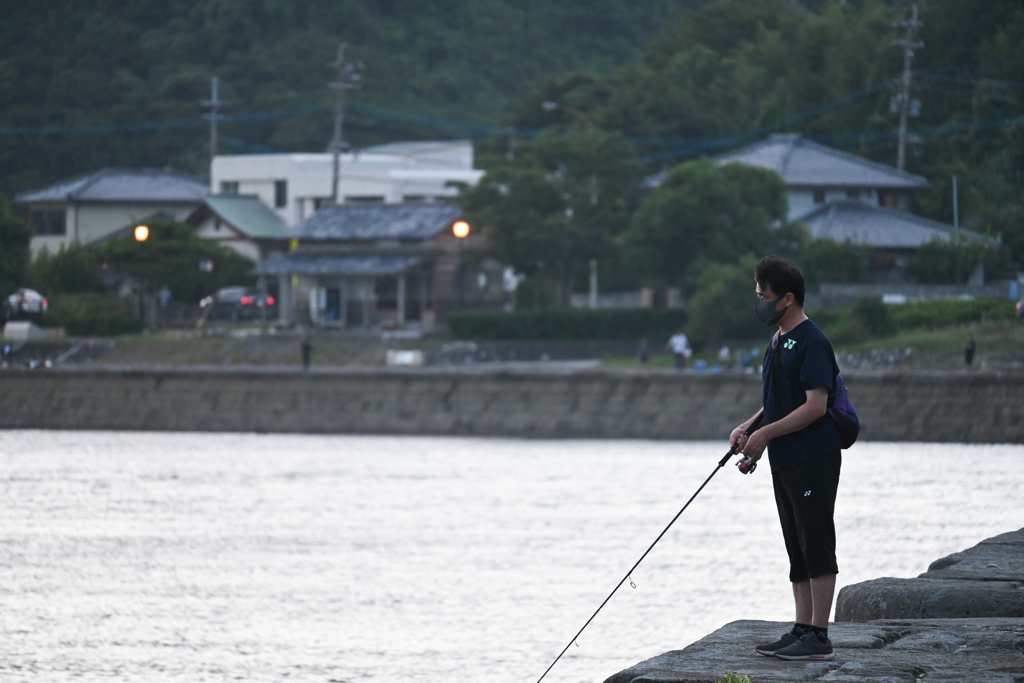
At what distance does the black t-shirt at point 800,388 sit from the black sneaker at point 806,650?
0.71 meters

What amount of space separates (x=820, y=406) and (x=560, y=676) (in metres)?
5.38

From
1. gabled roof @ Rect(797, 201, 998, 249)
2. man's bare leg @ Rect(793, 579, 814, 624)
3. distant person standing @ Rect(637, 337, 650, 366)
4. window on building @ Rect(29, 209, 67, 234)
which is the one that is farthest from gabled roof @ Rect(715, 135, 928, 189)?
man's bare leg @ Rect(793, 579, 814, 624)

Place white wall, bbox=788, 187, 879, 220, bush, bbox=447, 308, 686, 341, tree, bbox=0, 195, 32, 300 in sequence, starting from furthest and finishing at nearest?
white wall, bbox=788, 187, 879, 220 → tree, bbox=0, 195, 32, 300 → bush, bbox=447, 308, 686, 341

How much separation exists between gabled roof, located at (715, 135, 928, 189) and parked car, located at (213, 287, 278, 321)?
16671mm

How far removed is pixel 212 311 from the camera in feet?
163

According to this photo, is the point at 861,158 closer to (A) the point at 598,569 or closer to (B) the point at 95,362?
(B) the point at 95,362

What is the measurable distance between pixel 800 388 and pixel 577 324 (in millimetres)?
33496

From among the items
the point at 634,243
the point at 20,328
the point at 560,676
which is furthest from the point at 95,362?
the point at 560,676

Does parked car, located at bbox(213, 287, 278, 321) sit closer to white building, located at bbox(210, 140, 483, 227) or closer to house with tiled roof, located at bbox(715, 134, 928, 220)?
white building, located at bbox(210, 140, 483, 227)

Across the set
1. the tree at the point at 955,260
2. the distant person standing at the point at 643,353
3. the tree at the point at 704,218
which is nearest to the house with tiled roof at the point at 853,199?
the tree at the point at 955,260

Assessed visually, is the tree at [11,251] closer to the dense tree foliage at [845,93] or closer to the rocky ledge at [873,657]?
the dense tree foliage at [845,93]

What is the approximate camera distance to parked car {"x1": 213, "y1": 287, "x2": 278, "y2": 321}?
49.8m

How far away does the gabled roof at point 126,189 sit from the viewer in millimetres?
60094

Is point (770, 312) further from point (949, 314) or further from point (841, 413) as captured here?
point (949, 314)
